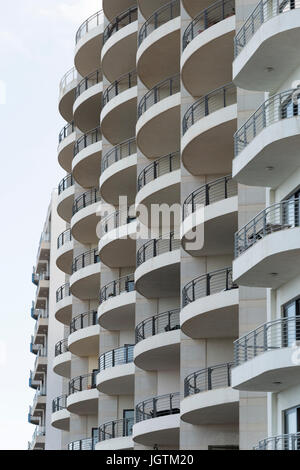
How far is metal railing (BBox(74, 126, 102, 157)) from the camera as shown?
62.9 metres

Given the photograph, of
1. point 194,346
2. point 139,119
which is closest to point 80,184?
point 139,119

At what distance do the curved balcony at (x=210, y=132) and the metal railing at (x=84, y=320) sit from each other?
18.0 meters

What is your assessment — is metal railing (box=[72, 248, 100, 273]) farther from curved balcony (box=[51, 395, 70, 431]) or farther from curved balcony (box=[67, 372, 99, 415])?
curved balcony (box=[51, 395, 70, 431])

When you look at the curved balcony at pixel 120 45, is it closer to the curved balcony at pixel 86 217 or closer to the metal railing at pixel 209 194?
the curved balcony at pixel 86 217

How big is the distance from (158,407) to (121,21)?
1961 cm

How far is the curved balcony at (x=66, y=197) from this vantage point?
65.9 m

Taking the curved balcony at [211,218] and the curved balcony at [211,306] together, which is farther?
the curved balcony at [211,218]

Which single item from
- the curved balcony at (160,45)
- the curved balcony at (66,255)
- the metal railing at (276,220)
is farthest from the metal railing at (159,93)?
the metal railing at (276,220)

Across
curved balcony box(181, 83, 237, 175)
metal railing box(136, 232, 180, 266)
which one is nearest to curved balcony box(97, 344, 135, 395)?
metal railing box(136, 232, 180, 266)

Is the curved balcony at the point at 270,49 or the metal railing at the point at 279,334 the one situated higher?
the curved balcony at the point at 270,49

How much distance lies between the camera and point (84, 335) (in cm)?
5947

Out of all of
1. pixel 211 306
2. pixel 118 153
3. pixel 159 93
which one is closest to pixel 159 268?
pixel 211 306
